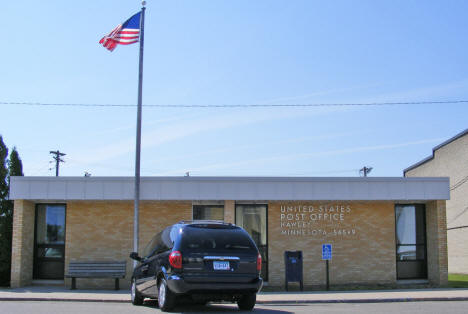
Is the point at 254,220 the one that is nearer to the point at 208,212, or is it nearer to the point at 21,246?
the point at 208,212

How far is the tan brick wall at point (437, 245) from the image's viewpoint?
20156mm

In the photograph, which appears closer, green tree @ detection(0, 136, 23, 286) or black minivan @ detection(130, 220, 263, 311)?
black minivan @ detection(130, 220, 263, 311)

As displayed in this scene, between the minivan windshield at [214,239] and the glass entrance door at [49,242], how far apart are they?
422 inches

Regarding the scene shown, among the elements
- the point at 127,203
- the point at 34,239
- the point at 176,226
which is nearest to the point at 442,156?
the point at 127,203

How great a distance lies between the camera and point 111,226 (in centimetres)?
2041

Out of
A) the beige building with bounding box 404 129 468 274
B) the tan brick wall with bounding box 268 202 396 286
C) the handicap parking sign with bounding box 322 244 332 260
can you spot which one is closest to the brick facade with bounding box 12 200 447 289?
the tan brick wall with bounding box 268 202 396 286

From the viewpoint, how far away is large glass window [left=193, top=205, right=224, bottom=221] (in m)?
20.6

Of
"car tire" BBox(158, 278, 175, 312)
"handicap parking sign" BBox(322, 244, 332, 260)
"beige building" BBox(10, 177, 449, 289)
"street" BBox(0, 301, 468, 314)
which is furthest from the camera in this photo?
"beige building" BBox(10, 177, 449, 289)

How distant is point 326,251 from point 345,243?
1.71 meters

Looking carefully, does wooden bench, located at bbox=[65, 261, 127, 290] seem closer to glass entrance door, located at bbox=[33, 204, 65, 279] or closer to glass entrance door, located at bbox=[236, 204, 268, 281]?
glass entrance door, located at bbox=[33, 204, 65, 279]

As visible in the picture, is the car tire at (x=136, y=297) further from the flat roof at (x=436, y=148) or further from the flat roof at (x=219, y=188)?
the flat roof at (x=436, y=148)

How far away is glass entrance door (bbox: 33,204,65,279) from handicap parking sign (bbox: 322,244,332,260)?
8.83 meters

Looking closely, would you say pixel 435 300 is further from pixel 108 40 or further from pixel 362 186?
pixel 108 40

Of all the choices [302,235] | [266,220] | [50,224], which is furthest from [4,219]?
[302,235]
